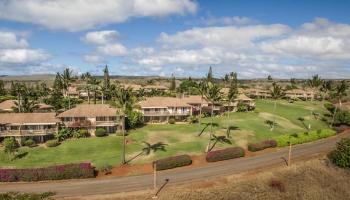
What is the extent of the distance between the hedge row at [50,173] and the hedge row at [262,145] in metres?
33.3

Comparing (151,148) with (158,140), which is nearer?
(151,148)

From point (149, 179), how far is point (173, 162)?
714cm

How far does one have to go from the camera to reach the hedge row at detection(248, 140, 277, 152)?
6806cm

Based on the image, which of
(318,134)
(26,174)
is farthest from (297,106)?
(26,174)

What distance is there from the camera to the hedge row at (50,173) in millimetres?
49469

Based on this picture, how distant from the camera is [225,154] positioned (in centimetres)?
6231

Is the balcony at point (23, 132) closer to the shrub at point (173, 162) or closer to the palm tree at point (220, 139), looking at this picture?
the shrub at point (173, 162)

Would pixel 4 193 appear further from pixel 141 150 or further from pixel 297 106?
pixel 297 106

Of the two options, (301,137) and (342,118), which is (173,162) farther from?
(342,118)

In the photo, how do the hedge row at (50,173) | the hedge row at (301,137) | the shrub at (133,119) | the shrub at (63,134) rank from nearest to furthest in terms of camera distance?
Result: the hedge row at (50,173) < the shrub at (63,134) < the hedge row at (301,137) < the shrub at (133,119)

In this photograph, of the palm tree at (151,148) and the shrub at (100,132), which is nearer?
the palm tree at (151,148)

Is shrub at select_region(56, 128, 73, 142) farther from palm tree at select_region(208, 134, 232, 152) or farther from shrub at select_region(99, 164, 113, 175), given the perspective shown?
palm tree at select_region(208, 134, 232, 152)

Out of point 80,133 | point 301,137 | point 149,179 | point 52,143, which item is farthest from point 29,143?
point 301,137

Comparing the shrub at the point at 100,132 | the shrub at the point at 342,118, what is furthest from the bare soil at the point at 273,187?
the shrub at the point at 342,118
